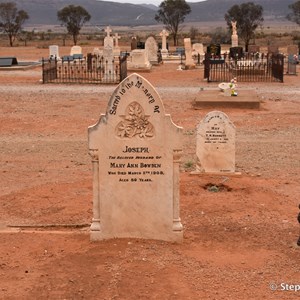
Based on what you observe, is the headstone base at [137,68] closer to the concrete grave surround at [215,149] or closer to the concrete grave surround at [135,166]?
the concrete grave surround at [215,149]

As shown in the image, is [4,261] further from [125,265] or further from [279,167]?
[279,167]

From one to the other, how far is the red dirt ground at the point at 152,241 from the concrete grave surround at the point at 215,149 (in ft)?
1.02

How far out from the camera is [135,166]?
668 centimetres

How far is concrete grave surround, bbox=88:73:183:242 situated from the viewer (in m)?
6.61

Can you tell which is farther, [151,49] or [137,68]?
[151,49]

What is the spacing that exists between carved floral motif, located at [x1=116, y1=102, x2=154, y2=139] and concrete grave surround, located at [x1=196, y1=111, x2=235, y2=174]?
3.60m

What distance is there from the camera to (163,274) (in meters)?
5.77

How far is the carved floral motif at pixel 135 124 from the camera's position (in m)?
6.61

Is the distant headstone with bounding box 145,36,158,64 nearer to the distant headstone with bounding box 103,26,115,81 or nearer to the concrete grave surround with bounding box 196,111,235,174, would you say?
the distant headstone with bounding box 103,26,115,81

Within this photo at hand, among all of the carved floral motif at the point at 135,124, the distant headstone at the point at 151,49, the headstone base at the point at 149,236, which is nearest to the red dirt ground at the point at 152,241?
the headstone base at the point at 149,236

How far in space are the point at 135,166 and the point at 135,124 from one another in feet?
1.51

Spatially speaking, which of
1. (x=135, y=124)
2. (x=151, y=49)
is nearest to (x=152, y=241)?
(x=135, y=124)

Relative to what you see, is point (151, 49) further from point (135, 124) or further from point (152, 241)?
point (152, 241)

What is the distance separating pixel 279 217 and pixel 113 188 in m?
2.32
